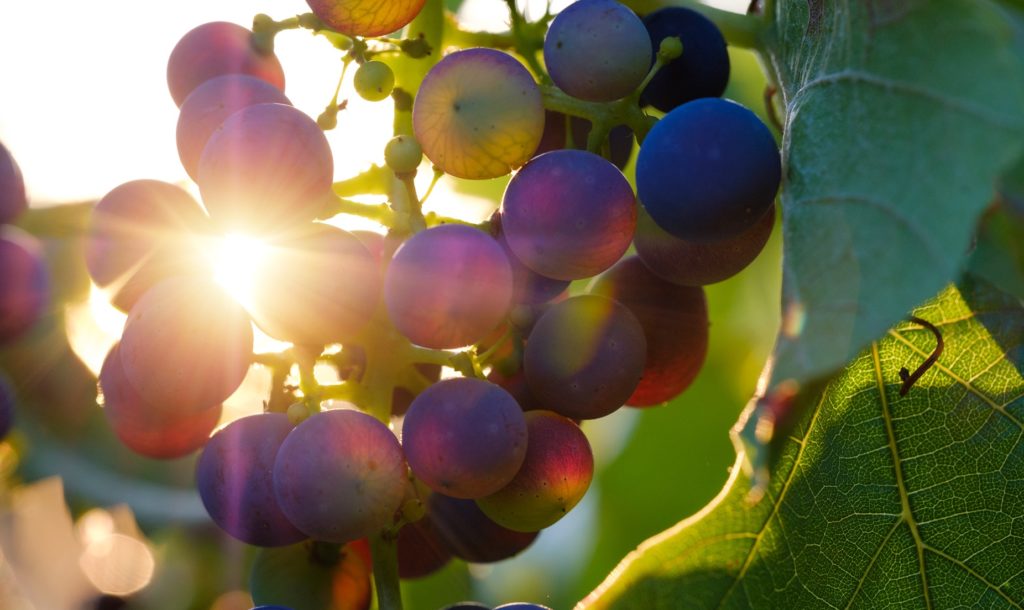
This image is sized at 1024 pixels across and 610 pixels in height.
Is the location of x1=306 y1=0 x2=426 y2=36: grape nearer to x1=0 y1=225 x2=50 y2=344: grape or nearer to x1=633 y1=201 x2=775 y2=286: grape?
x1=633 y1=201 x2=775 y2=286: grape

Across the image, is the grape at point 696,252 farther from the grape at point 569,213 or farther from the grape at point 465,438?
the grape at point 465,438

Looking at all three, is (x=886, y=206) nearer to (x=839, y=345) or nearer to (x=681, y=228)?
(x=839, y=345)

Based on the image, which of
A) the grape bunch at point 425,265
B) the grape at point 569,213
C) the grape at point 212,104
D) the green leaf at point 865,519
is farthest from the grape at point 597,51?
the green leaf at point 865,519

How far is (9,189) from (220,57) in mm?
388

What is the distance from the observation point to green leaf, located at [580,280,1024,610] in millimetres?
1324

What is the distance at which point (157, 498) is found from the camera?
203 centimetres

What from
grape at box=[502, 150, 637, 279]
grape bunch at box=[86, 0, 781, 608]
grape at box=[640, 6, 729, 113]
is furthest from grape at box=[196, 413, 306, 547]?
grape at box=[640, 6, 729, 113]

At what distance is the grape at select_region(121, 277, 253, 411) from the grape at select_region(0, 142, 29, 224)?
46cm

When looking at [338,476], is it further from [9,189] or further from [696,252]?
[9,189]

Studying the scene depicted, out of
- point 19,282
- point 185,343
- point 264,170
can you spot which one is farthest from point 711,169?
point 19,282

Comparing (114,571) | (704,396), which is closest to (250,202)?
(114,571)

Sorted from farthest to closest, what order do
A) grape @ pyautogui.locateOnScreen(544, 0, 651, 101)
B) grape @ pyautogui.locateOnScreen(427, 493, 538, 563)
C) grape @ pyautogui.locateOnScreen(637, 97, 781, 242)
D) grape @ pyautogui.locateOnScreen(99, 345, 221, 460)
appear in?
1. grape @ pyautogui.locateOnScreen(427, 493, 538, 563)
2. grape @ pyautogui.locateOnScreen(99, 345, 221, 460)
3. grape @ pyautogui.locateOnScreen(544, 0, 651, 101)
4. grape @ pyautogui.locateOnScreen(637, 97, 781, 242)

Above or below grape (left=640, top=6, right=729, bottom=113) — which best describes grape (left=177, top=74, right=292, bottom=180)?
above

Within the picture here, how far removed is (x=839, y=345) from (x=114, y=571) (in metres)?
1.84
